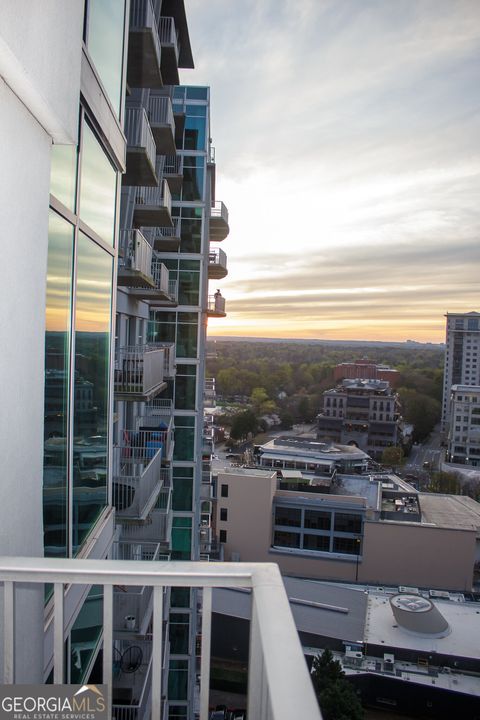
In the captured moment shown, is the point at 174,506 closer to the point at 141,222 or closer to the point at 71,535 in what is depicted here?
the point at 141,222

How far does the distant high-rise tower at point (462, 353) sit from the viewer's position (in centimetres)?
6222

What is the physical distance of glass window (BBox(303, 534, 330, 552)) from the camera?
940 inches

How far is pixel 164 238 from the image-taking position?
1071cm

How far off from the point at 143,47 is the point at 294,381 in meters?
76.2

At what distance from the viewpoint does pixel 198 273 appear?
40.9 ft

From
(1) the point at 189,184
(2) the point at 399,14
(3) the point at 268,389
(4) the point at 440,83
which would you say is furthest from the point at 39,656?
(3) the point at 268,389

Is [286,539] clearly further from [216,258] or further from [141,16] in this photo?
[141,16]

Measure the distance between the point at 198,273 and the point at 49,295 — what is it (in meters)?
10.2

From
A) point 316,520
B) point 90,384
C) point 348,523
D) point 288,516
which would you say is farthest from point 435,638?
point 90,384

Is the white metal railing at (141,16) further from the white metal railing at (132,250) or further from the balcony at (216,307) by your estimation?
the balcony at (216,307)

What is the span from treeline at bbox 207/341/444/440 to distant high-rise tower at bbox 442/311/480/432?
3.13 m

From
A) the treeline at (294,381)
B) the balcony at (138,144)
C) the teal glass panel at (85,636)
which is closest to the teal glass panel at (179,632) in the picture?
the teal glass panel at (85,636)

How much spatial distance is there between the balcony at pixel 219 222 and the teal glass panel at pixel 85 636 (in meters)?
10.8

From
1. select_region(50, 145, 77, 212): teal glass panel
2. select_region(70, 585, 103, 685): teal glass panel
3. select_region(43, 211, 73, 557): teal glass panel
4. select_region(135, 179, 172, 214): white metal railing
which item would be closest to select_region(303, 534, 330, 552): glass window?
select_region(135, 179, 172, 214): white metal railing
